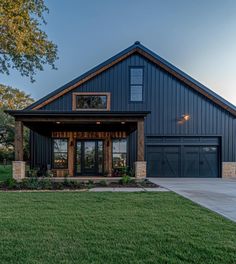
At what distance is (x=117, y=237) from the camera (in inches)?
157

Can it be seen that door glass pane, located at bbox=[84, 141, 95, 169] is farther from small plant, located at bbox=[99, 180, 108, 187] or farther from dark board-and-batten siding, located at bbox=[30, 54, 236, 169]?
small plant, located at bbox=[99, 180, 108, 187]

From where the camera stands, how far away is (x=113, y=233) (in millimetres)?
4164

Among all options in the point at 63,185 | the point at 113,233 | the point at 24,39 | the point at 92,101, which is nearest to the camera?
the point at 113,233

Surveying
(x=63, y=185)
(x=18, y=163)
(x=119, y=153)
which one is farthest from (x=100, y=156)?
(x=63, y=185)

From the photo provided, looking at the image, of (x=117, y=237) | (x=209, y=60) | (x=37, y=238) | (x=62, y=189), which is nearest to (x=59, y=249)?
(x=37, y=238)

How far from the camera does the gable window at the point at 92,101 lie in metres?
15.1

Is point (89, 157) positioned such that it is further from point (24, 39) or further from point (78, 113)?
point (24, 39)

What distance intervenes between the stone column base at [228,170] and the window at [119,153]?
19.4 feet

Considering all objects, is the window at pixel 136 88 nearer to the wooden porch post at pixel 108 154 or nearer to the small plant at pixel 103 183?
the wooden porch post at pixel 108 154

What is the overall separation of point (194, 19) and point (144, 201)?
472 inches

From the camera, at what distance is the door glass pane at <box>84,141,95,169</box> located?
1505 cm

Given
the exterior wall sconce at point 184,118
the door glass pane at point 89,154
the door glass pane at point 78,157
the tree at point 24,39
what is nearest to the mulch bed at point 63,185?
the door glass pane at point 89,154

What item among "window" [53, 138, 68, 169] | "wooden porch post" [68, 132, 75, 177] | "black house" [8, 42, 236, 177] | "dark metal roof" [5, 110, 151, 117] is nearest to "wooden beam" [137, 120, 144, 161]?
"dark metal roof" [5, 110, 151, 117]

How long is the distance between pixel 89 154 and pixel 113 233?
1109 cm
